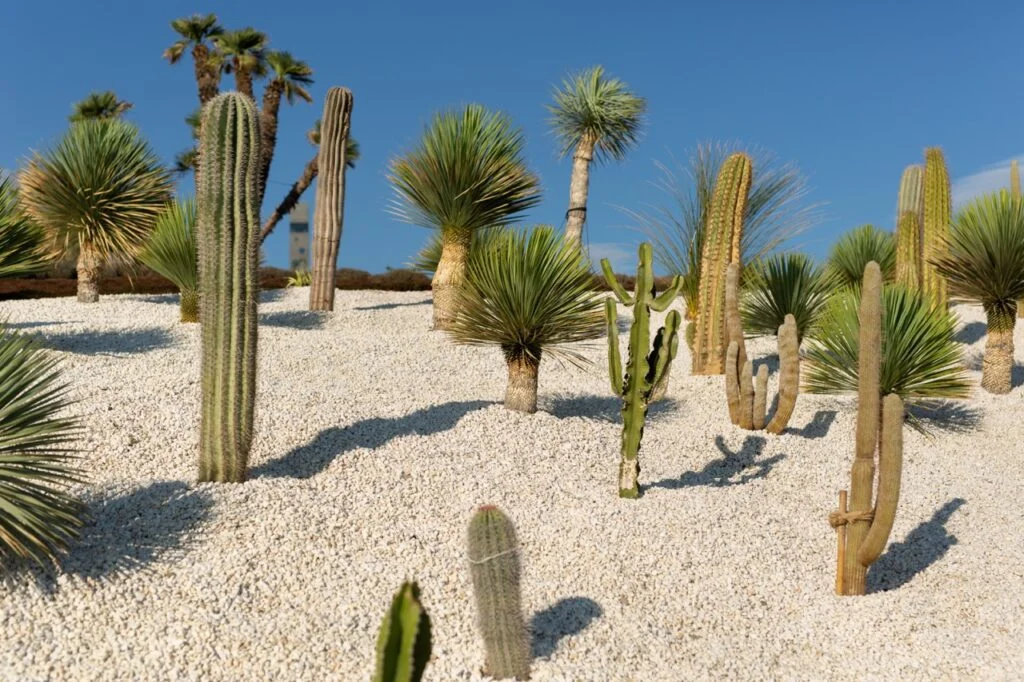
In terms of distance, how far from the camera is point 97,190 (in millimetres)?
11578

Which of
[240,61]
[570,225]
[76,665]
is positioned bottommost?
[76,665]

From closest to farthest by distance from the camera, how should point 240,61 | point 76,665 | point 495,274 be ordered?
1. point 76,665
2. point 495,274
3. point 240,61

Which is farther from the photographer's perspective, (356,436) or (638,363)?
(356,436)

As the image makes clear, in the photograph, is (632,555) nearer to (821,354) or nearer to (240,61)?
(821,354)

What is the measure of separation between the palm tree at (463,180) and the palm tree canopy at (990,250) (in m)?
4.99

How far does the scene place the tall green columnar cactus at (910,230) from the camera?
39.5 feet

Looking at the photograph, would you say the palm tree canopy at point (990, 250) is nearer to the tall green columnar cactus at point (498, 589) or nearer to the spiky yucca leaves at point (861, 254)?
the spiky yucca leaves at point (861, 254)

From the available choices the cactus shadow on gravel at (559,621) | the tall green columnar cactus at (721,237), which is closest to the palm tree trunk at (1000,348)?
the tall green columnar cactus at (721,237)

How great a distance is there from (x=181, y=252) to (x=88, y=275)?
8.26 feet

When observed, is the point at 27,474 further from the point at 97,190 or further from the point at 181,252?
the point at 97,190

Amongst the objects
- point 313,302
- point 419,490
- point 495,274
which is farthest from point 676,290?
point 313,302

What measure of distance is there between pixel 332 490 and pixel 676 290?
265 cm

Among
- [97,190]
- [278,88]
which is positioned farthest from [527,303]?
[278,88]

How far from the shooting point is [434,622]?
462cm
